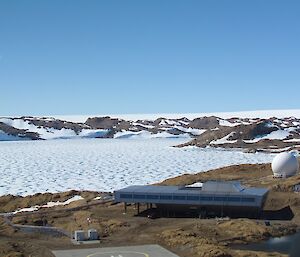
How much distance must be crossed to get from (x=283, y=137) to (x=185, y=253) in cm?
15766

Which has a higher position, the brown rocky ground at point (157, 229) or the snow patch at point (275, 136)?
the snow patch at point (275, 136)

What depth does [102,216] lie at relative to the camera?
53.7 meters

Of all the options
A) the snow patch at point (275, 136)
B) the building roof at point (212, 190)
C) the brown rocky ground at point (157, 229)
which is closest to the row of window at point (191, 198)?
the building roof at point (212, 190)

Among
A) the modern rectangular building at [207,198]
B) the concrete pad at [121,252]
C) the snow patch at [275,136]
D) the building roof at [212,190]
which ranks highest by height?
the snow patch at [275,136]

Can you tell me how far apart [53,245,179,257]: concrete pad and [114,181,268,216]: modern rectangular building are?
1368 centimetres

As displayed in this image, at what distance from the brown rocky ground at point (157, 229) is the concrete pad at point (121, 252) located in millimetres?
1290

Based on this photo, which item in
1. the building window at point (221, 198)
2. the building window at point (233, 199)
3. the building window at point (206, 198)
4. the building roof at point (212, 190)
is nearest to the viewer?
the building window at point (233, 199)

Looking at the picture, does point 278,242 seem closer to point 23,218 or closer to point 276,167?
point 23,218

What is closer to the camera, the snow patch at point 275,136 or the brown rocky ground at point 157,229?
the brown rocky ground at point 157,229

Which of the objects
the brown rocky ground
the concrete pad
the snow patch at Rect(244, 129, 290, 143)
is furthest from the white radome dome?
the snow patch at Rect(244, 129, 290, 143)

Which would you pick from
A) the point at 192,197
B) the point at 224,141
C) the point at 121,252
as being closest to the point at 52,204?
the point at 192,197

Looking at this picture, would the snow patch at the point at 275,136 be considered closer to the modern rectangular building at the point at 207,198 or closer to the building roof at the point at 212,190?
the building roof at the point at 212,190

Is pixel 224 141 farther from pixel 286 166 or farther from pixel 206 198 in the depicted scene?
pixel 206 198

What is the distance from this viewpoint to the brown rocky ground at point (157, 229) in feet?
130
